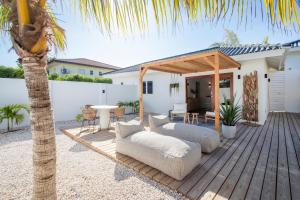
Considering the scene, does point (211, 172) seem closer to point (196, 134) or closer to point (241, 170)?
point (241, 170)

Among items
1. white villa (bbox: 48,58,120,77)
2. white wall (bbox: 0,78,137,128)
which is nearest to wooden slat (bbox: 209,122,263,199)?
white wall (bbox: 0,78,137,128)

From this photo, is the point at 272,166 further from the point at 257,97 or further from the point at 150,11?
the point at 257,97

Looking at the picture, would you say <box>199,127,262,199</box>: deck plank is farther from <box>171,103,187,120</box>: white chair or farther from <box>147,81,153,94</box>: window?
<box>147,81,153,94</box>: window

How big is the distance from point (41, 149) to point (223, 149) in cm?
396

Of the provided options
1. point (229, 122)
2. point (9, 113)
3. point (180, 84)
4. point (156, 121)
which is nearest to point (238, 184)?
point (156, 121)

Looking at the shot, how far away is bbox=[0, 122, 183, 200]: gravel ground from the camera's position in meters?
2.28

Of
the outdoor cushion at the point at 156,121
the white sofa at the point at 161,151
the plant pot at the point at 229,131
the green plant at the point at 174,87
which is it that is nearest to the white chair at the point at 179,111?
the green plant at the point at 174,87

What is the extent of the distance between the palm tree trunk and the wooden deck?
1.86 meters

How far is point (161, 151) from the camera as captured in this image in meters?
2.74

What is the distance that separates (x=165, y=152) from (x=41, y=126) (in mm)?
2092

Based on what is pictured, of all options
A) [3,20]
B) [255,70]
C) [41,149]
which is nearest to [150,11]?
[41,149]

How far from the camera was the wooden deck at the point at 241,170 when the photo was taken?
2.22 meters

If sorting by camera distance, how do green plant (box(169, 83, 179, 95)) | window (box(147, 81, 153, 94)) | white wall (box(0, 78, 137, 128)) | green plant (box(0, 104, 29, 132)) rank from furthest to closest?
window (box(147, 81, 153, 94)), green plant (box(169, 83, 179, 95)), white wall (box(0, 78, 137, 128)), green plant (box(0, 104, 29, 132))

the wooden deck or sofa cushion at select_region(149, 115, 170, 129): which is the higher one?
sofa cushion at select_region(149, 115, 170, 129)
